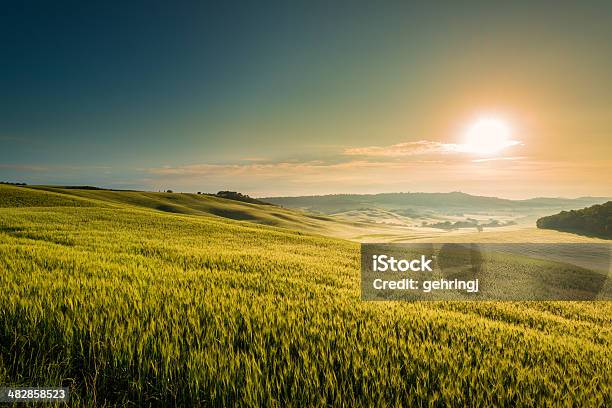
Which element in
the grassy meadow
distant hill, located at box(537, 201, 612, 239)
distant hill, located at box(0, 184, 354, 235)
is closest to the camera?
the grassy meadow

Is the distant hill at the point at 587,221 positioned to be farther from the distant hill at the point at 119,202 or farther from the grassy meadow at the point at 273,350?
the grassy meadow at the point at 273,350

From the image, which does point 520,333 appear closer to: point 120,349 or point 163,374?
point 163,374

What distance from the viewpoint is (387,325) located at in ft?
14.4

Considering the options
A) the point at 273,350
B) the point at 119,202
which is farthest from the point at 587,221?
the point at 119,202

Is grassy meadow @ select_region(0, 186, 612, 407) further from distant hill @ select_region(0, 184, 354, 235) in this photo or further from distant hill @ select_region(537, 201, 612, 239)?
distant hill @ select_region(537, 201, 612, 239)

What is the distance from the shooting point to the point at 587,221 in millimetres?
104125

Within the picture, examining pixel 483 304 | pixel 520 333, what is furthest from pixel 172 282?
pixel 483 304

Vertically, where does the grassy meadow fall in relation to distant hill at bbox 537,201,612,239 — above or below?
above

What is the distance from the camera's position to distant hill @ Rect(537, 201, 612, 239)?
10050 centimetres

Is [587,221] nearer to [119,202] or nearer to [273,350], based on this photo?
[273,350]

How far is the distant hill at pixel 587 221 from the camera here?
100500 millimetres

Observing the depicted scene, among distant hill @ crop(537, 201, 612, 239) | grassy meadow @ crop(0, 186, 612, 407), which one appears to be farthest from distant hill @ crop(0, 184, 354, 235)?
distant hill @ crop(537, 201, 612, 239)

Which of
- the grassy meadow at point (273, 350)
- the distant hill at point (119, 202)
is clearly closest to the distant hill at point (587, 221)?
the distant hill at point (119, 202)

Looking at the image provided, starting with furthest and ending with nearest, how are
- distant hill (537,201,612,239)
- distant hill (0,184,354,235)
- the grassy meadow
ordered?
distant hill (537,201,612,239), distant hill (0,184,354,235), the grassy meadow
